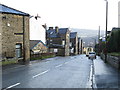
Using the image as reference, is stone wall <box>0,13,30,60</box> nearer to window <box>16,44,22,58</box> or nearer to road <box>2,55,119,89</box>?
window <box>16,44,22,58</box>

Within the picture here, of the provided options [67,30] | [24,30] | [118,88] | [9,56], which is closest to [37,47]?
[24,30]

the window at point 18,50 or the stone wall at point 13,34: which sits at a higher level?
the stone wall at point 13,34

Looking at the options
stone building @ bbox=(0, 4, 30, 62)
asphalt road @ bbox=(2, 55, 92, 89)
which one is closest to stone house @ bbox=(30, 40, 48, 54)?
stone building @ bbox=(0, 4, 30, 62)

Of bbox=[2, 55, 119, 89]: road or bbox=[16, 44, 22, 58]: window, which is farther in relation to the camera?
bbox=[16, 44, 22, 58]: window

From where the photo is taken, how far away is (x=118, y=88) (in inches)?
334

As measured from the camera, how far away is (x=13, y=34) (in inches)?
957

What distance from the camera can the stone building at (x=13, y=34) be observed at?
22766 mm

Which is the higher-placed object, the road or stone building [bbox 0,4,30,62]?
stone building [bbox 0,4,30,62]

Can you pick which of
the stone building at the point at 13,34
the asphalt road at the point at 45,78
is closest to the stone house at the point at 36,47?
the stone building at the point at 13,34

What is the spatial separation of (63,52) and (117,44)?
38.5 meters

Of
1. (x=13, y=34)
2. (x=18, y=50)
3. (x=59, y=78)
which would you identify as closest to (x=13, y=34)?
(x=13, y=34)

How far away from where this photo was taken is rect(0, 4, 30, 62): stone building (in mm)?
22766

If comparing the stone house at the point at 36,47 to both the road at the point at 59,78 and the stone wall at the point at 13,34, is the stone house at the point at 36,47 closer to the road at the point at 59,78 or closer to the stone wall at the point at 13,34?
the stone wall at the point at 13,34

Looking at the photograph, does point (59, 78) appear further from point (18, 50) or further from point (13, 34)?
point (18, 50)
